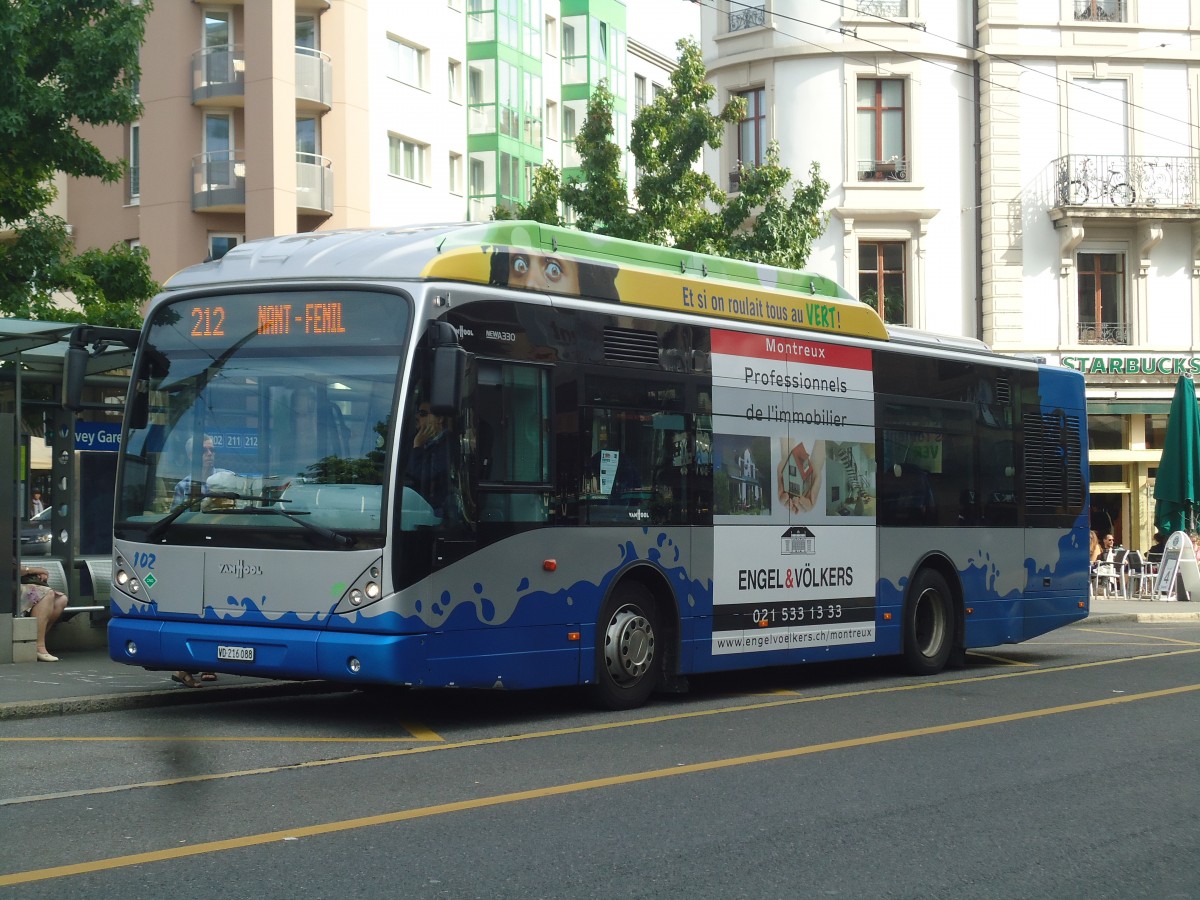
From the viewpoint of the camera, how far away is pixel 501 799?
26.8ft

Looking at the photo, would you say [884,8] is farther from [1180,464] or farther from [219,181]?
[219,181]

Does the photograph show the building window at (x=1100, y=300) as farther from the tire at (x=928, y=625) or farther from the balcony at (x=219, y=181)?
the tire at (x=928, y=625)

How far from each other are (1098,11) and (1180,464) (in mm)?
12590

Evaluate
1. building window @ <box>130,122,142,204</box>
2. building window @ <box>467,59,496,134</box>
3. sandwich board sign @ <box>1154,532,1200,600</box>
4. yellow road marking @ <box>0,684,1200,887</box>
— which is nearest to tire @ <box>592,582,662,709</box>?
yellow road marking @ <box>0,684,1200,887</box>

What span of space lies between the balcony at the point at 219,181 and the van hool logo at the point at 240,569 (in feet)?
96.0

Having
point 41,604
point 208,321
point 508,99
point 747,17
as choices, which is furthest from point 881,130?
point 208,321

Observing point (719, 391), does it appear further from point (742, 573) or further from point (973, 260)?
point (973, 260)

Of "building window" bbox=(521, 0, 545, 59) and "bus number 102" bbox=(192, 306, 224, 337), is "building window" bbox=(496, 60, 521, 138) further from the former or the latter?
"bus number 102" bbox=(192, 306, 224, 337)

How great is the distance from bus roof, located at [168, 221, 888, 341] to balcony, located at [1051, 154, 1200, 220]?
929 inches

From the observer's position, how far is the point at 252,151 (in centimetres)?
3856

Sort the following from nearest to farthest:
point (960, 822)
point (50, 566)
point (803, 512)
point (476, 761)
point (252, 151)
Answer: point (960, 822)
point (476, 761)
point (803, 512)
point (50, 566)
point (252, 151)

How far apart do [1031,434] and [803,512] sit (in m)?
4.23

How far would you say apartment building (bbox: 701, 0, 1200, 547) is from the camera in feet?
117

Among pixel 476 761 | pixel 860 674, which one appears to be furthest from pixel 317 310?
pixel 860 674
